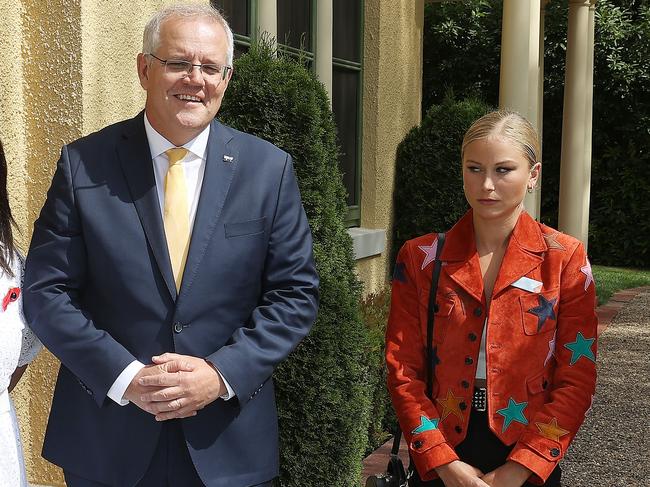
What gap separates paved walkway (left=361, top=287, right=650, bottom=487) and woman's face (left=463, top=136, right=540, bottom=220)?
269cm

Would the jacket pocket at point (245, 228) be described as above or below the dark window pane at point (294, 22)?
below

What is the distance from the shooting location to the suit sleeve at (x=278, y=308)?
2.41 meters

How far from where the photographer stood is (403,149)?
870 cm

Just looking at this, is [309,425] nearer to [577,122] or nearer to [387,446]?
[387,446]

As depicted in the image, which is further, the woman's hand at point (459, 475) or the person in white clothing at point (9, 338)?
the woman's hand at point (459, 475)

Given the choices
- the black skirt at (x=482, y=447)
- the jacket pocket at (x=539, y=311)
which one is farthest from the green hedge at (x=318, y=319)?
the jacket pocket at (x=539, y=311)

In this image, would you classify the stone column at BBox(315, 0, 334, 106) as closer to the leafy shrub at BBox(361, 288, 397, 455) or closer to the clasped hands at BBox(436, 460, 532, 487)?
the leafy shrub at BBox(361, 288, 397, 455)

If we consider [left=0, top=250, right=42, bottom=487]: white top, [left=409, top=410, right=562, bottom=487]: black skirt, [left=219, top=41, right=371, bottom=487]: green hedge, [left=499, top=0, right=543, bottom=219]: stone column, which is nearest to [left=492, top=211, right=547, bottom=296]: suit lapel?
[left=409, top=410, right=562, bottom=487]: black skirt

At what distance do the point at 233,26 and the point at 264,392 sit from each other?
12.6 ft

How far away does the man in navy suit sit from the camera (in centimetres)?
242

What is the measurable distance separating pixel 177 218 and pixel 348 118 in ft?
18.5

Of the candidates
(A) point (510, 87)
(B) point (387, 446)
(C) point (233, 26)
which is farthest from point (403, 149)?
(B) point (387, 446)

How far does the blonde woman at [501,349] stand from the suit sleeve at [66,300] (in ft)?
2.80

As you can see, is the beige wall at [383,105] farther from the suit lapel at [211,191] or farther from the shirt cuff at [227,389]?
the shirt cuff at [227,389]
